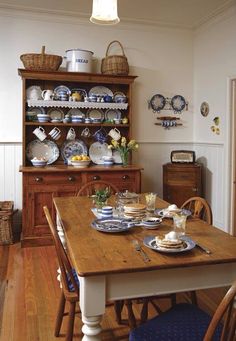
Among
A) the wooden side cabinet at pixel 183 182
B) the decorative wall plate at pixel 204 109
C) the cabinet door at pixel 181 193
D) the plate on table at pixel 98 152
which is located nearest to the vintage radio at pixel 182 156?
the wooden side cabinet at pixel 183 182

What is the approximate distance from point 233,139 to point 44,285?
8.78 ft

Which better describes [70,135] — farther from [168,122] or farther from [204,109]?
[204,109]

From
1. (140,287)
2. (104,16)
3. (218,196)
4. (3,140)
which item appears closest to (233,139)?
(218,196)

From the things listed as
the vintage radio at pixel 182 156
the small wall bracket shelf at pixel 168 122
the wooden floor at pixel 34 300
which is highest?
the small wall bracket shelf at pixel 168 122

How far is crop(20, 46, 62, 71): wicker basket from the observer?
3986 mm

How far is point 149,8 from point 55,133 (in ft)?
6.21

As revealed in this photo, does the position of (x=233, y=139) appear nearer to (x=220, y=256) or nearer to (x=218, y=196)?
(x=218, y=196)

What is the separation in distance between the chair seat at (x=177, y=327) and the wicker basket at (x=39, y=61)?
320cm

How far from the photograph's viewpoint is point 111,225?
199 centimetres

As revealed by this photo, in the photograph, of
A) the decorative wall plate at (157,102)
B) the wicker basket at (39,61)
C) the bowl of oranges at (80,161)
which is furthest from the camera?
the decorative wall plate at (157,102)

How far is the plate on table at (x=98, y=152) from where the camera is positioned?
462cm

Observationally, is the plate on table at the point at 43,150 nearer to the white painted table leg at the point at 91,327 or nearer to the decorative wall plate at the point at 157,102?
the decorative wall plate at the point at 157,102

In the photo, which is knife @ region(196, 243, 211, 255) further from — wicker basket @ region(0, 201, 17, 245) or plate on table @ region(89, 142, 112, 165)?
plate on table @ region(89, 142, 112, 165)

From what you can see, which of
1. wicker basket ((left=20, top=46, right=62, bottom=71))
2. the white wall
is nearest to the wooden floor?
the white wall
